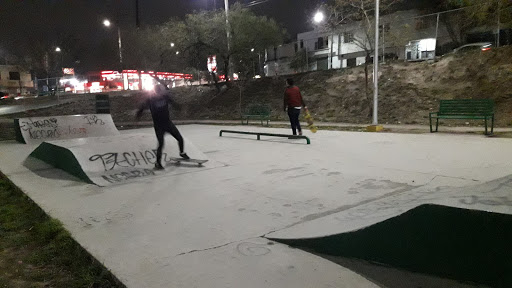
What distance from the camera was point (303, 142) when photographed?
11148mm

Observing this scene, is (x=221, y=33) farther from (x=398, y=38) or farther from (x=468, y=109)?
(x=468, y=109)

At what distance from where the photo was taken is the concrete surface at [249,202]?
3.12 meters

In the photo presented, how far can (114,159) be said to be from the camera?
24.1 ft

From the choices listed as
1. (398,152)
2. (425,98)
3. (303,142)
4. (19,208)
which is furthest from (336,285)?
(425,98)

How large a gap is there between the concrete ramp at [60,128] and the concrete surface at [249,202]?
3.59 metres

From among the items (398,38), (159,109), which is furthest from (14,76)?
(159,109)

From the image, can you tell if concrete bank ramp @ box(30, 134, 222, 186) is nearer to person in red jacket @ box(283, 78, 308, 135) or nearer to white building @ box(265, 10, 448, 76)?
person in red jacket @ box(283, 78, 308, 135)

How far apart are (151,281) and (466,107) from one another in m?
11.8

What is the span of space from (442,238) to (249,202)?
285 cm

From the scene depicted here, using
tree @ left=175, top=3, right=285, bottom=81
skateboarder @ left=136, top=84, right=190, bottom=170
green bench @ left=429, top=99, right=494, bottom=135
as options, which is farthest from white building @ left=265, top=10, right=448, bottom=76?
skateboarder @ left=136, top=84, right=190, bottom=170

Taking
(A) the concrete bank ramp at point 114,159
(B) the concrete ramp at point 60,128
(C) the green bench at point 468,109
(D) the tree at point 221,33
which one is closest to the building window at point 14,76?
(D) the tree at point 221,33

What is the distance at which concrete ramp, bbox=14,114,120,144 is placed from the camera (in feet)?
43.5

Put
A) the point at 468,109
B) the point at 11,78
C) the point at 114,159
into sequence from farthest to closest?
the point at 11,78
the point at 468,109
the point at 114,159

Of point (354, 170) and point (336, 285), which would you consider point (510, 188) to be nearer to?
point (336, 285)
